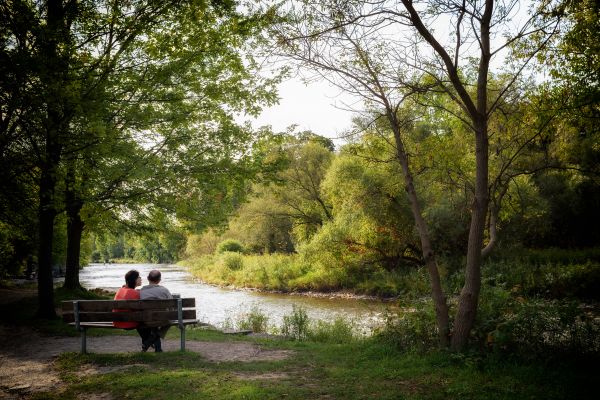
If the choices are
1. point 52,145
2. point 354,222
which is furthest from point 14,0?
point 354,222

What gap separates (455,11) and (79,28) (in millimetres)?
7839

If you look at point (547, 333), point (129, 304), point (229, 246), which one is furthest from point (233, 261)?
point (547, 333)

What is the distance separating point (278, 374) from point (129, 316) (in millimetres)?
2677

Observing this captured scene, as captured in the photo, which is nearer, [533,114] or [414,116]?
[533,114]

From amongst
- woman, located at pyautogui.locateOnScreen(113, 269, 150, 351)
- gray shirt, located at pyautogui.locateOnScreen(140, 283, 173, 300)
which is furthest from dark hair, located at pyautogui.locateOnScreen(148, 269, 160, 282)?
woman, located at pyautogui.locateOnScreen(113, 269, 150, 351)

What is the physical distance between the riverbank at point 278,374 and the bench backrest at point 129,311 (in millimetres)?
598

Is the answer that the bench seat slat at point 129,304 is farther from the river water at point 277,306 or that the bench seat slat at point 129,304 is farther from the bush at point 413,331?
the river water at point 277,306

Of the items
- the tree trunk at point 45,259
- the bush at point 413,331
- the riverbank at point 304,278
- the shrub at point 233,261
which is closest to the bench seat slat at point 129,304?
the bush at point 413,331

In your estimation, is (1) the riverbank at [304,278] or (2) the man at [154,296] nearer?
(2) the man at [154,296]

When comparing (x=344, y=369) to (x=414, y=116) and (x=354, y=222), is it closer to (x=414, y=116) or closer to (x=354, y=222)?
(x=414, y=116)

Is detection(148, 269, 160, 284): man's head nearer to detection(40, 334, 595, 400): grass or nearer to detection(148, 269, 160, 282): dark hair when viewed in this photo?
detection(148, 269, 160, 282): dark hair

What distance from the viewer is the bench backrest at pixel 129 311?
23.9 ft

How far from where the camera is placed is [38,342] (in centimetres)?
893

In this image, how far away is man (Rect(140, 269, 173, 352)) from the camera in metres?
7.64
